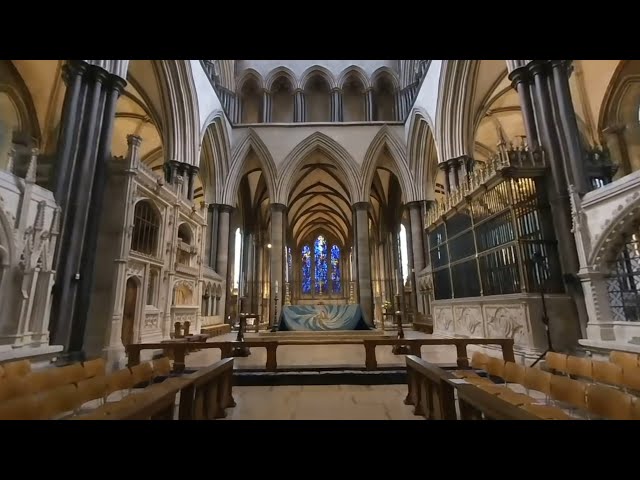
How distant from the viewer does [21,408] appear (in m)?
2.26

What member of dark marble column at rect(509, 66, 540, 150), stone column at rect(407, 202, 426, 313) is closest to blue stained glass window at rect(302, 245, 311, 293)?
stone column at rect(407, 202, 426, 313)

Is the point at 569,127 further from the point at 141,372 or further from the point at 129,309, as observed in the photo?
the point at 129,309

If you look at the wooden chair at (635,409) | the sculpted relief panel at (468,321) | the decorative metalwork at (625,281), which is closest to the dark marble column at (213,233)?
the sculpted relief panel at (468,321)

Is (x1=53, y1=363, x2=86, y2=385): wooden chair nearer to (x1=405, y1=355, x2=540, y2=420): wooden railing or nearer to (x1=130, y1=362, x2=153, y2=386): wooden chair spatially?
(x1=130, y1=362, x2=153, y2=386): wooden chair

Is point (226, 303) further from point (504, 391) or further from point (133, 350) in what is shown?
point (504, 391)

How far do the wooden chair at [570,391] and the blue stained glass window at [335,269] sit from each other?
27596 mm

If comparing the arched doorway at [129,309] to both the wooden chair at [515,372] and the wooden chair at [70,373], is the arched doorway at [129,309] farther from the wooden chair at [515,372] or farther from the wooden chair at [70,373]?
the wooden chair at [515,372]

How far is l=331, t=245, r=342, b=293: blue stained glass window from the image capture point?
3072cm

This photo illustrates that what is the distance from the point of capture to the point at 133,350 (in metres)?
5.14

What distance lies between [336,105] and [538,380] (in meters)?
17.1

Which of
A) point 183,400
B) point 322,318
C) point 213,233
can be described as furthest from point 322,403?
point 213,233

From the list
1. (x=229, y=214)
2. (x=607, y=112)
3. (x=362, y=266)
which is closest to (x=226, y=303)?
(x=229, y=214)

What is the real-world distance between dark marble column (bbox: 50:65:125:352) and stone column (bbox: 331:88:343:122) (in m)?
11.8
